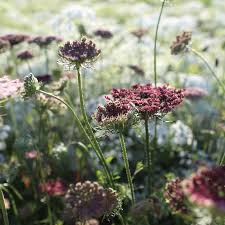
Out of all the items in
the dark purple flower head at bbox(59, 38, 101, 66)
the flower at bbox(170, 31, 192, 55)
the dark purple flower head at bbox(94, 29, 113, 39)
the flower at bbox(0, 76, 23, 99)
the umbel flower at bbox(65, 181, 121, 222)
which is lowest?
the umbel flower at bbox(65, 181, 121, 222)

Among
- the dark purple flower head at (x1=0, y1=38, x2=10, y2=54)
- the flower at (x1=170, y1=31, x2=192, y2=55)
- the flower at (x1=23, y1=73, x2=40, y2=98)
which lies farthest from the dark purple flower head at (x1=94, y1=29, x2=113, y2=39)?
the flower at (x1=23, y1=73, x2=40, y2=98)

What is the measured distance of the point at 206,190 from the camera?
2.01 meters

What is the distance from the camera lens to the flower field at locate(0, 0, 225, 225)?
2744 mm

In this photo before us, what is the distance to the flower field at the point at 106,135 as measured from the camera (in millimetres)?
2744

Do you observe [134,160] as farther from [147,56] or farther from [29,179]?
[147,56]

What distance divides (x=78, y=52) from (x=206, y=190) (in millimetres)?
1409

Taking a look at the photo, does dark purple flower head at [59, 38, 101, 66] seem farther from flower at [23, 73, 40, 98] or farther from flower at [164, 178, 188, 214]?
flower at [164, 178, 188, 214]

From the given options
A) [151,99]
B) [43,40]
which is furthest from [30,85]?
[43,40]

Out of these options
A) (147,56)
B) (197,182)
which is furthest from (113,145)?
(197,182)

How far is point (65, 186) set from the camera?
495 centimetres

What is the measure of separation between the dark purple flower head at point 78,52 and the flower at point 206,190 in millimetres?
1166

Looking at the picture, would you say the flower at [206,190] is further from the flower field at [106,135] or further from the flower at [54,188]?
the flower at [54,188]

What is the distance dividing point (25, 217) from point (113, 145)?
1.74 metres

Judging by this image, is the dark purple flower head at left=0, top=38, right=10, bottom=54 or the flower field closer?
the flower field
